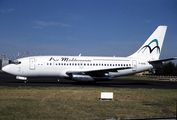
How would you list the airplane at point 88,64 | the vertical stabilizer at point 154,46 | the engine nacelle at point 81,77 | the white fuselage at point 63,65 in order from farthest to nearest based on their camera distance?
the vertical stabilizer at point 154,46 → the white fuselage at point 63,65 → the airplane at point 88,64 → the engine nacelle at point 81,77

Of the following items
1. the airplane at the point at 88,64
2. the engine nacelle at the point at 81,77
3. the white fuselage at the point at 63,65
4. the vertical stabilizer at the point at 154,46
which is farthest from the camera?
the vertical stabilizer at the point at 154,46

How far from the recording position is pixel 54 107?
10305 mm

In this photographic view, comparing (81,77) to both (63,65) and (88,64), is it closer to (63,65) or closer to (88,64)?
(88,64)

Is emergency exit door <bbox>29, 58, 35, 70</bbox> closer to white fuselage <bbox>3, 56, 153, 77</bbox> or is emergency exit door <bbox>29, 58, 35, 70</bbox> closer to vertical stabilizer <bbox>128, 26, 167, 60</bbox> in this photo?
white fuselage <bbox>3, 56, 153, 77</bbox>

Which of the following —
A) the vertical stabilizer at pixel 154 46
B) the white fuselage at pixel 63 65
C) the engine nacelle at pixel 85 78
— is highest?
the vertical stabilizer at pixel 154 46

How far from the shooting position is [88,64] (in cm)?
2711

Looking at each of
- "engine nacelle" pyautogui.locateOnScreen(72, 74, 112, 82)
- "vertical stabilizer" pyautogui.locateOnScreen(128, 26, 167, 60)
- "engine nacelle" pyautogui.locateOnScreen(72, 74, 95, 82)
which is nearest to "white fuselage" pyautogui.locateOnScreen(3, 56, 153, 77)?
"engine nacelle" pyautogui.locateOnScreen(72, 74, 112, 82)

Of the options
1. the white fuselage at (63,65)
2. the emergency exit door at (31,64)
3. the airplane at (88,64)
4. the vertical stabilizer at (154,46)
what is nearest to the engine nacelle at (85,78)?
the airplane at (88,64)

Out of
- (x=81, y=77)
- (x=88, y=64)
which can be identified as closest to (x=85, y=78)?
(x=81, y=77)

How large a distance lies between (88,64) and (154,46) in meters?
11.1

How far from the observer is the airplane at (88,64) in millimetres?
25344

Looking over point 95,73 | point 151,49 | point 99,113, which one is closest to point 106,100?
point 99,113

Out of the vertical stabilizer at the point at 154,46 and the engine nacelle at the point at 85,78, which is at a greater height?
the vertical stabilizer at the point at 154,46

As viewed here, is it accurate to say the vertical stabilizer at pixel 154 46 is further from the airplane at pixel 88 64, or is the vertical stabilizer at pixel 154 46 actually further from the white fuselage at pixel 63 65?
the white fuselage at pixel 63 65
